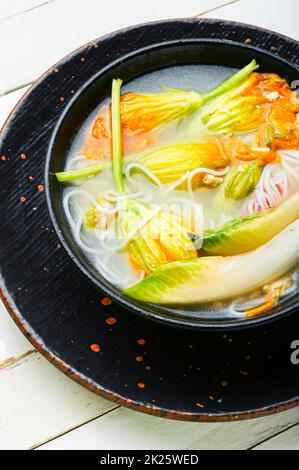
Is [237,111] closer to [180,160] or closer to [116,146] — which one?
[180,160]

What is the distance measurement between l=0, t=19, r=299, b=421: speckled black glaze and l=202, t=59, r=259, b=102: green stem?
0.11 feet

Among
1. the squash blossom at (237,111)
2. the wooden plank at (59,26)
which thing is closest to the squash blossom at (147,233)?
the squash blossom at (237,111)

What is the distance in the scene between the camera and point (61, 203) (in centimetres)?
164

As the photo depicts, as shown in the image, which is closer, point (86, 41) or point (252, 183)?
point (252, 183)

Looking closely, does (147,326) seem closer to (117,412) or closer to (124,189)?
(117,412)

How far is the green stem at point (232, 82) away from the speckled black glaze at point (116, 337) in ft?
0.11

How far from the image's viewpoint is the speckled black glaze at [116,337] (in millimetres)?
1695

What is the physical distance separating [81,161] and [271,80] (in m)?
0.53

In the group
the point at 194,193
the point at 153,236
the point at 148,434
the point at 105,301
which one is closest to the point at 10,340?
the point at 105,301

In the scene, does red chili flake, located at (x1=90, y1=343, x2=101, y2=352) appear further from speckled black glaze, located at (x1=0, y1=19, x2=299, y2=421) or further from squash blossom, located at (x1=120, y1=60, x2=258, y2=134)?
squash blossom, located at (x1=120, y1=60, x2=258, y2=134)

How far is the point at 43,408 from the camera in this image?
1817 mm

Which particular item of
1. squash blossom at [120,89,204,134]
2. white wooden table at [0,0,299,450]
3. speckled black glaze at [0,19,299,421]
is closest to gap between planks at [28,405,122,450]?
white wooden table at [0,0,299,450]

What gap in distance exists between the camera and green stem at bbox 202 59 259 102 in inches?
67.4
